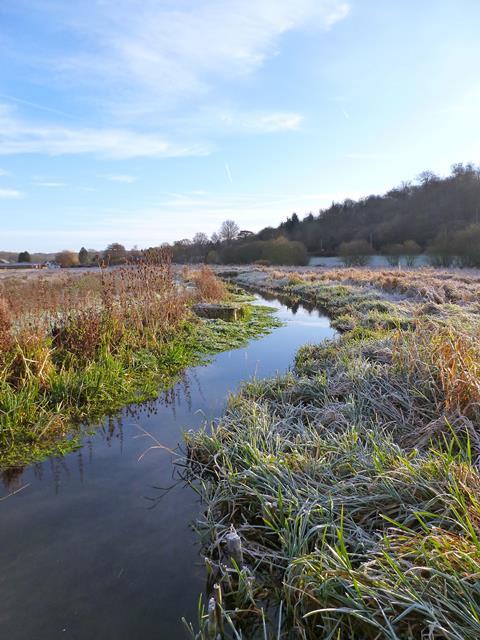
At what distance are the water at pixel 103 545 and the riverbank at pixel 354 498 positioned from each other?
24 centimetres

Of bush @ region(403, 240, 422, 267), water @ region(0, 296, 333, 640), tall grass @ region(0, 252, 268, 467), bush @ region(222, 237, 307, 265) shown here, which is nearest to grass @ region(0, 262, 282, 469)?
tall grass @ region(0, 252, 268, 467)

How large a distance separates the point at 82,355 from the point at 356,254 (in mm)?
34509

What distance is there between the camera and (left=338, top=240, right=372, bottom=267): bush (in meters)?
35.9

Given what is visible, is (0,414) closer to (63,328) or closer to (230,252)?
(63,328)

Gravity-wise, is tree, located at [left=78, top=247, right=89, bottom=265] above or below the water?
above

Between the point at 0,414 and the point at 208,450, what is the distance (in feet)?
7.39

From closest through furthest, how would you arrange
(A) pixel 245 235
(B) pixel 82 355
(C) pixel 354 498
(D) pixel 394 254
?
(C) pixel 354 498
(B) pixel 82 355
(D) pixel 394 254
(A) pixel 245 235

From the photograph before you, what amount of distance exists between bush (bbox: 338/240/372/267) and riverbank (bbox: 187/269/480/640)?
3233 centimetres

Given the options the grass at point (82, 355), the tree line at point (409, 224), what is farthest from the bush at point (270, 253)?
the grass at point (82, 355)

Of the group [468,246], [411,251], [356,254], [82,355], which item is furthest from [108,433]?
[356,254]

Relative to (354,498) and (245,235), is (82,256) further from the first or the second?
(354,498)

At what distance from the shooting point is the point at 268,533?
8.32 feet

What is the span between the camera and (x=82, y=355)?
5.67 m

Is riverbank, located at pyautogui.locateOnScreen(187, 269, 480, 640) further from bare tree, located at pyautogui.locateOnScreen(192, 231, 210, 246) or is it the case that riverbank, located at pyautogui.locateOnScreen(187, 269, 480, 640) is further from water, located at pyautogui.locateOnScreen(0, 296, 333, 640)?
bare tree, located at pyautogui.locateOnScreen(192, 231, 210, 246)
